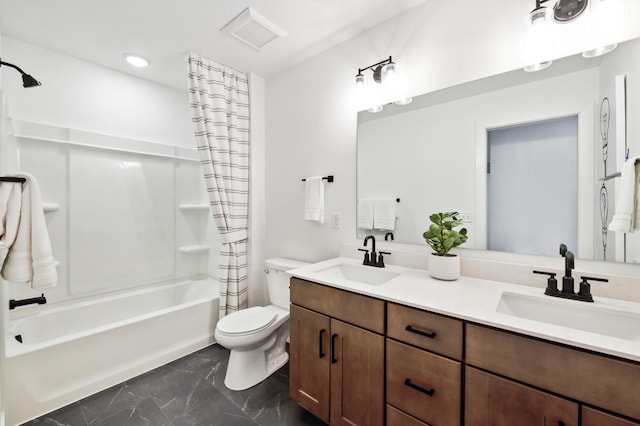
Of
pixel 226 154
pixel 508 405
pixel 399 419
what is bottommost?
pixel 399 419

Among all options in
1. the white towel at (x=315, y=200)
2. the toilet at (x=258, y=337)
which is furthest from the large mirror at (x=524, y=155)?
the toilet at (x=258, y=337)

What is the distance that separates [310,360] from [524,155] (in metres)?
1.54

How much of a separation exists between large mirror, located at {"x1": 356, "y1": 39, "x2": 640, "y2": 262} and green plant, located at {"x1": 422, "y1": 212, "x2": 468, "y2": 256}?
8 centimetres

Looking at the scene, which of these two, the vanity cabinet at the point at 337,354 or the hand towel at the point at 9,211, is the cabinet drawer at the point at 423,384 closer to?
the vanity cabinet at the point at 337,354

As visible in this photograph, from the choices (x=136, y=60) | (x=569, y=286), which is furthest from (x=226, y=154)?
(x=569, y=286)

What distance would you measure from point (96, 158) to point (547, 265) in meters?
3.39

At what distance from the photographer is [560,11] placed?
120 centimetres

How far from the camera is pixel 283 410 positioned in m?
1.62

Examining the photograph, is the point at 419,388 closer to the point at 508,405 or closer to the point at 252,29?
the point at 508,405

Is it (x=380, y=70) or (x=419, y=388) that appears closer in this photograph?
(x=419, y=388)

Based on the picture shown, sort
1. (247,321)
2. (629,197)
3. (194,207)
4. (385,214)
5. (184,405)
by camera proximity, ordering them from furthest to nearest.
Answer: (194,207)
(247,321)
(385,214)
(184,405)
(629,197)

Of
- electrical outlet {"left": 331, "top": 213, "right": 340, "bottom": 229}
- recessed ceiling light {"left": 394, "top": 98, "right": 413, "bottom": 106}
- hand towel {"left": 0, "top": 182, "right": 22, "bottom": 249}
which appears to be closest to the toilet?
electrical outlet {"left": 331, "top": 213, "right": 340, "bottom": 229}

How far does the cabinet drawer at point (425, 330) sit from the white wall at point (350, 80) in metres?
0.90

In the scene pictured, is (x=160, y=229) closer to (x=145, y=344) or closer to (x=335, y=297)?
(x=145, y=344)
